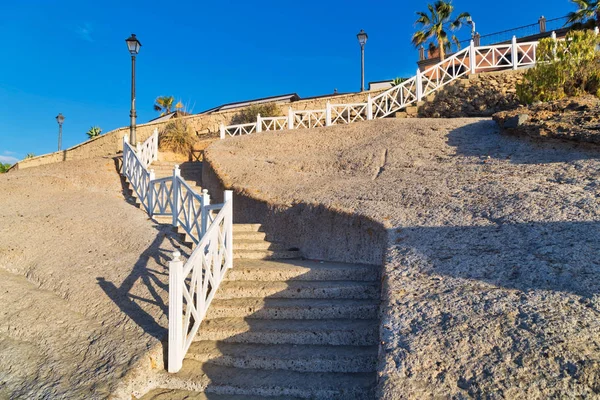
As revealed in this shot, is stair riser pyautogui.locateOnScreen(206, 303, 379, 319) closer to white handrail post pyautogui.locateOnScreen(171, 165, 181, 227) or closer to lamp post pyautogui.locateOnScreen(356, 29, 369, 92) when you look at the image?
white handrail post pyautogui.locateOnScreen(171, 165, 181, 227)

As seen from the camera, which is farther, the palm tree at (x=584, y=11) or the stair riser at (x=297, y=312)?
the palm tree at (x=584, y=11)

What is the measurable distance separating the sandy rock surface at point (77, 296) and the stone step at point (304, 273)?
0.99 m

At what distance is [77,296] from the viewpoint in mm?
4707

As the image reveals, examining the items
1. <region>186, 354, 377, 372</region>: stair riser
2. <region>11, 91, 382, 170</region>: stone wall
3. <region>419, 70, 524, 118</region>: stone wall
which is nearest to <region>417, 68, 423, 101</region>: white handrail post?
<region>419, 70, 524, 118</region>: stone wall

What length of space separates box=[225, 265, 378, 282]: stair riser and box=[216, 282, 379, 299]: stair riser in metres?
0.23

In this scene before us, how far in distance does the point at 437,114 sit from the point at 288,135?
565cm

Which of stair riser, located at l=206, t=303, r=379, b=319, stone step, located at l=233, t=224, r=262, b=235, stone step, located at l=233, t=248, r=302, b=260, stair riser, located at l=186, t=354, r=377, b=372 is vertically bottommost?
stair riser, located at l=186, t=354, r=377, b=372

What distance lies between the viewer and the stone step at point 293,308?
14.3 ft

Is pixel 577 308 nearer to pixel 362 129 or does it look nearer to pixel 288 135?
pixel 362 129

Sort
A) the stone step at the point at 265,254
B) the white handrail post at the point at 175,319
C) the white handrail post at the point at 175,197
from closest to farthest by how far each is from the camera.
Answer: the white handrail post at the point at 175,319
the stone step at the point at 265,254
the white handrail post at the point at 175,197

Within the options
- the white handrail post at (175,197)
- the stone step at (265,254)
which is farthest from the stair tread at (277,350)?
the white handrail post at (175,197)

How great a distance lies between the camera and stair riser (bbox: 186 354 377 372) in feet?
11.9

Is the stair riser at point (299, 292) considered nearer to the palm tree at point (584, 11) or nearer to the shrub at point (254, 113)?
the shrub at point (254, 113)

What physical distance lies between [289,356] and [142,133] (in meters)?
17.6
